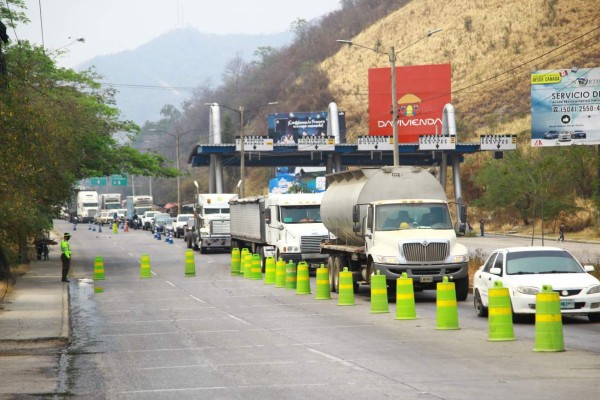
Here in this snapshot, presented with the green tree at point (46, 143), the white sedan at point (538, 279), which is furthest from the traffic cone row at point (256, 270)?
the white sedan at point (538, 279)

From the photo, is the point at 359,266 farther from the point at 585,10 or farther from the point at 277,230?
the point at 585,10

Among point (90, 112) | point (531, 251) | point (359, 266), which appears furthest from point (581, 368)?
point (90, 112)

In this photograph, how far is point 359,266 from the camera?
30.1 metres

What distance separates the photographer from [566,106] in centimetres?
5272

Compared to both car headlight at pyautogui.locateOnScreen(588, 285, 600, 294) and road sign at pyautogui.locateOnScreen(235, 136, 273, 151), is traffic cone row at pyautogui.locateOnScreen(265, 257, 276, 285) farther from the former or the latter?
road sign at pyautogui.locateOnScreen(235, 136, 273, 151)

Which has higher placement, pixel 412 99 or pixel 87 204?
pixel 412 99

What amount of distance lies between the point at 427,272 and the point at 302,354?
1088cm

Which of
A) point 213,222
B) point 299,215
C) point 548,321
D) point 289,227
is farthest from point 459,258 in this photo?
point 213,222

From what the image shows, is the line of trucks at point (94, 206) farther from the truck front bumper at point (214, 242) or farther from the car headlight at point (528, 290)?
the car headlight at point (528, 290)

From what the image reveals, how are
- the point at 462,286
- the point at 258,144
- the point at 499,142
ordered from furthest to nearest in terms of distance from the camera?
1. the point at 258,144
2. the point at 499,142
3. the point at 462,286

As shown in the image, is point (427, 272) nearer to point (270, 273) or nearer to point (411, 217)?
point (411, 217)

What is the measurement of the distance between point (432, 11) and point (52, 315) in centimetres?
14021

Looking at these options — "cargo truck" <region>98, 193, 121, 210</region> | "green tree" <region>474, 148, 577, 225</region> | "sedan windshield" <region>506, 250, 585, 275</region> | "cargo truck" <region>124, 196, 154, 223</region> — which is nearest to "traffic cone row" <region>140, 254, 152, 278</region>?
"sedan windshield" <region>506, 250, 585, 275</region>

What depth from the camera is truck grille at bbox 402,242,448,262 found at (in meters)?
27.2
